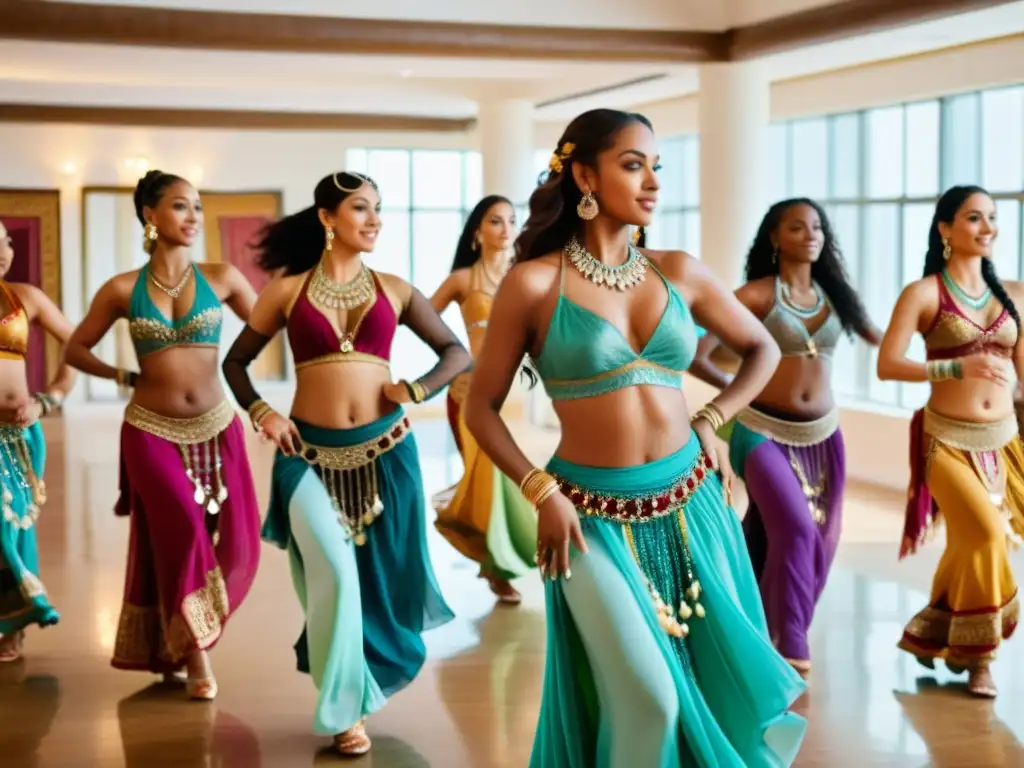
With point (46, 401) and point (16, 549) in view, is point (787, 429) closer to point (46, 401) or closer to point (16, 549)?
point (46, 401)

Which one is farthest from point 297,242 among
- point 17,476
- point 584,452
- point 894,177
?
point 894,177

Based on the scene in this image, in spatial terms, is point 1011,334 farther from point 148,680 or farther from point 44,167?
point 44,167

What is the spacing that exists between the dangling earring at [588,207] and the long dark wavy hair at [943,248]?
7.92 feet

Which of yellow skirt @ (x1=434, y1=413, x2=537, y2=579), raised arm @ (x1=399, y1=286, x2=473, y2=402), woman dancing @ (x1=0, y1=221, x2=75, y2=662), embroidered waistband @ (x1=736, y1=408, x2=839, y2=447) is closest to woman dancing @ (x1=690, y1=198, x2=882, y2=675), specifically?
embroidered waistband @ (x1=736, y1=408, x2=839, y2=447)

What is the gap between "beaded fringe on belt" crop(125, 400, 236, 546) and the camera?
18.2ft

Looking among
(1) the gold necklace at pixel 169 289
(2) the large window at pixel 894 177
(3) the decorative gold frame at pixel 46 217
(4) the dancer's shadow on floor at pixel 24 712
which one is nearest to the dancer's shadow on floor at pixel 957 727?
(4) the dancer's shadow on floor at pixel 24 712

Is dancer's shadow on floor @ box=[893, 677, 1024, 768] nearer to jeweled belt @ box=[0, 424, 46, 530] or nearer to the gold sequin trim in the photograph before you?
the gold sequin trim

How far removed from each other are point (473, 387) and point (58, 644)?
11.5 feet

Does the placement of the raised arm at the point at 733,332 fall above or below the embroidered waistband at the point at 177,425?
above

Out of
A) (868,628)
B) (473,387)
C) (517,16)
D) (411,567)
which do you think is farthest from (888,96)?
(473,387)

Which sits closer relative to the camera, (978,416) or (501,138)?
(978,416)

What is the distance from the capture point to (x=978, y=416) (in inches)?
214

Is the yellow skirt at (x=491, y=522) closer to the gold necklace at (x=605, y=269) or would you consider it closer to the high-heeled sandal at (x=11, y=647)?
the high-heeled sandal at (x=11, y=647)

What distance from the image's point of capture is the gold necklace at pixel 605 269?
343 centimetres
